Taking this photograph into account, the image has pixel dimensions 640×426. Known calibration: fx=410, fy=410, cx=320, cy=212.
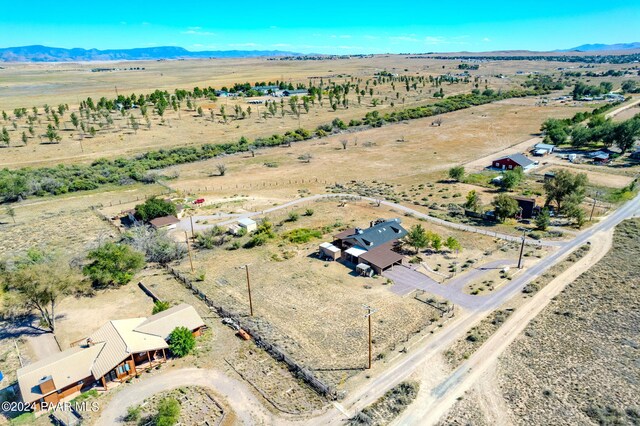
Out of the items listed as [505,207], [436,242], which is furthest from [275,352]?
[505,207]

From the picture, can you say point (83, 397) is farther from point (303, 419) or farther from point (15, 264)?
point (15, 264)

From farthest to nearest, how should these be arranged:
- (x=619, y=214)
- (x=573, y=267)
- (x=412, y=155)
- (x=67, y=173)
Answer: 1. (x=412, y=155)
2. (x=67, y=173)
3. (x=619, y=214)
4. (x=573, y=267)

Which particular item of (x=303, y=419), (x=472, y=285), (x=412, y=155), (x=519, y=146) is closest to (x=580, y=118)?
(x=519, y=146)

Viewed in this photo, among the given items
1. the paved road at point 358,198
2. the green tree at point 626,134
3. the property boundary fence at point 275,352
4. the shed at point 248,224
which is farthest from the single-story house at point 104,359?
the green tree at point 626,134

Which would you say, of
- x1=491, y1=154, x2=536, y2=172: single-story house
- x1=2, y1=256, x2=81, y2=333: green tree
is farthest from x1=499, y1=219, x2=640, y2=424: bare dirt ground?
x1=491, y1=154, x2=536, y2=172: single-story house

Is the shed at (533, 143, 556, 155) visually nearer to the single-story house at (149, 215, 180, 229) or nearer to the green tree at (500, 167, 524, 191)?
the green tree at (500, 167, 524, 191)
